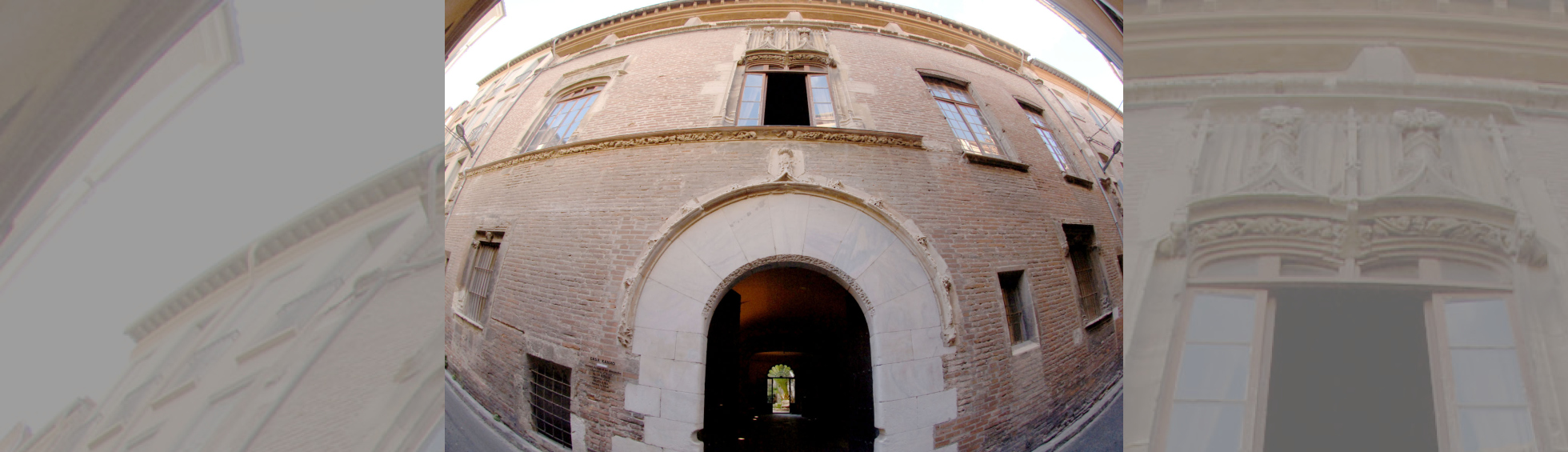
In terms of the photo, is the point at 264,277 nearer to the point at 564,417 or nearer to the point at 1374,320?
the point at 564,417

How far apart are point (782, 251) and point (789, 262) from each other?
3 cm

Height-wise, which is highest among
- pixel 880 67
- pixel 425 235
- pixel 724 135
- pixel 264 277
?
pixel 880 67

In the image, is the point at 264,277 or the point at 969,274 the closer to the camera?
the point at 969,274

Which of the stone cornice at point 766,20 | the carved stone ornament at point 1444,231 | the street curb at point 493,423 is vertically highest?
the stone cornice at point 766,20

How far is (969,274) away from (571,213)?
0.90 metres

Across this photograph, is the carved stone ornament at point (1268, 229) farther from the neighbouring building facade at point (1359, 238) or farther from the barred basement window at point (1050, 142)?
the barred basement window at point (1050, 142)

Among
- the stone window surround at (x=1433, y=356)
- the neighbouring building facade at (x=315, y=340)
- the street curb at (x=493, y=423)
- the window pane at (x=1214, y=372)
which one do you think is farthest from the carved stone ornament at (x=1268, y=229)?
the neighbouring building facade at (x=315, y=340)

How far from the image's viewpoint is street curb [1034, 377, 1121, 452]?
1.20 metres

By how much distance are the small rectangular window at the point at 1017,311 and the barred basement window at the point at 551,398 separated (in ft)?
3.25

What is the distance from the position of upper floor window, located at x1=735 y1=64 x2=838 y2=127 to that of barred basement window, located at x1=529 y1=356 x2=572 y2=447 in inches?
27.5

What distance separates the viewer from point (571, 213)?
3.90 feet

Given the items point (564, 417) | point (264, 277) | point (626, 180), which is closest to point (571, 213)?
point (626, 180)

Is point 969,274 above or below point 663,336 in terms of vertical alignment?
above

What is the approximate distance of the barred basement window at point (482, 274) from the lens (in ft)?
3.98
